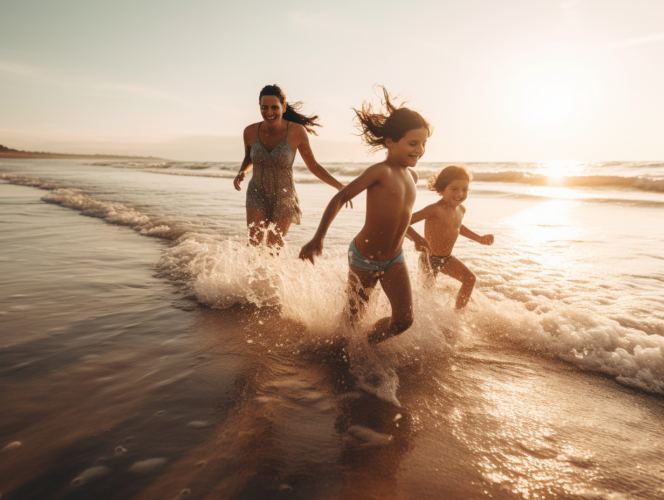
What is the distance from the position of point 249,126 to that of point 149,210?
6658 millimetres

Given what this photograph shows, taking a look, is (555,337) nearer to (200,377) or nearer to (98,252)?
(200,377)

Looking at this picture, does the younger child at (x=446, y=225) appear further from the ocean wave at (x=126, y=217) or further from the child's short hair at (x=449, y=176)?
the ocean wave at (x=126, y=217)

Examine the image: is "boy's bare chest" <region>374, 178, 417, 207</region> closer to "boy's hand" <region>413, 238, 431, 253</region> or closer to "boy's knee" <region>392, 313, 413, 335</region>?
"boy's hand" <region>413, 238, 431, 253</region>

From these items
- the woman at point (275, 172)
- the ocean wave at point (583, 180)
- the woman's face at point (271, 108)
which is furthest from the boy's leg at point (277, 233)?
the ocean wave at point (583, 180)

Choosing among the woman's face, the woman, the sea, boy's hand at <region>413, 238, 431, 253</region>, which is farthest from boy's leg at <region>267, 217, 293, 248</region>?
boy's hand at <region>413, 238, 431, 253</region>

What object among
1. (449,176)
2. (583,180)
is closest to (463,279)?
(449,176)

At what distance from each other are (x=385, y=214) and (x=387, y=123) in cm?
67

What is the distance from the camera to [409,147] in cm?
279

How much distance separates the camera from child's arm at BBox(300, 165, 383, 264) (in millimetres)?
2541

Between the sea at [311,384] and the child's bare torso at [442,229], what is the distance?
1.24 feet

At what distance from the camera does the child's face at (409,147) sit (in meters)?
2.78

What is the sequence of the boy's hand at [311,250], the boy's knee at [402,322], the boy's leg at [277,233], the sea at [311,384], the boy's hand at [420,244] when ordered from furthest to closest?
the boy's leg at [277,233] → the boy's hand at [420,244] → the boy's knee at [402,322] → the boy's hand at [311,250] → the sea at [311,384]

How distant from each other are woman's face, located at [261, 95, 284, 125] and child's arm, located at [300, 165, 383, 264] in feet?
5.74

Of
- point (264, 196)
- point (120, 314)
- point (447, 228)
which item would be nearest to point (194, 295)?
point (120, 314)
